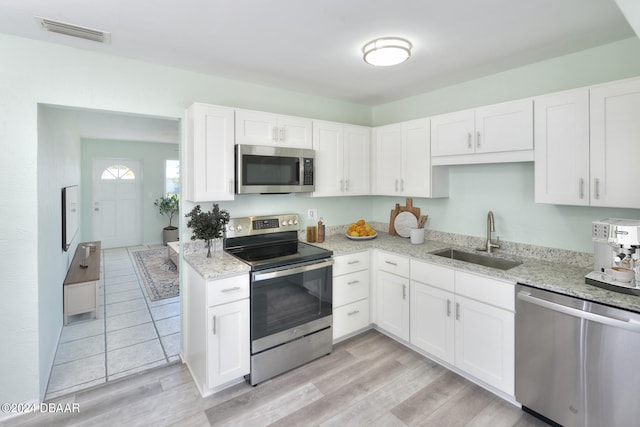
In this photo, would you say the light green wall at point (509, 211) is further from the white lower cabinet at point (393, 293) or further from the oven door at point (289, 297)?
the oven door at point (289, 297)

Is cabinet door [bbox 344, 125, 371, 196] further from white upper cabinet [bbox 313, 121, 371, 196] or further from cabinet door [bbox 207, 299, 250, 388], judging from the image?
cabinet door [bbox 207, 299, 250, 388]

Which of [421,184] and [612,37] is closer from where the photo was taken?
[612,37]

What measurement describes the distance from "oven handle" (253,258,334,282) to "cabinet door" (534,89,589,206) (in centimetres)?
169

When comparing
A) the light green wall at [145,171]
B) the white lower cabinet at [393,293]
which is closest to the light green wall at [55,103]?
the white lower cabinet at [393,293]

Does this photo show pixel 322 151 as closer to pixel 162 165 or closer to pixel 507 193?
pixel 507 193

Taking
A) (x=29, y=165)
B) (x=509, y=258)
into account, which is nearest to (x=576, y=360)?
(x=509, y=258)

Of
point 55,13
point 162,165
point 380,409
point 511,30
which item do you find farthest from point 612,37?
point 162,165

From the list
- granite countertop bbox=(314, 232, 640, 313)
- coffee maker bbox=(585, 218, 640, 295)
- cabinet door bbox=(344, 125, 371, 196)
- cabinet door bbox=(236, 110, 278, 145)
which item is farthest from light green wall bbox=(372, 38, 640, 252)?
cabinet door bbox=(236, 110, 278, 145)

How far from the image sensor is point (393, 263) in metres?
2.91

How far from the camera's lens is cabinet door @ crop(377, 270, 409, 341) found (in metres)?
2.82

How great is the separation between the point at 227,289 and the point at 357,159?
195 centimetres

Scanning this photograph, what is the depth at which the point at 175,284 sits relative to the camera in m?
4.70

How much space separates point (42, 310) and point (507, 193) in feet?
12.2

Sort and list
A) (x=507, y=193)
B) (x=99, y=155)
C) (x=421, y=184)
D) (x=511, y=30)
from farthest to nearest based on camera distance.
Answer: (x=99, y=155), (x=421, y=184), (x=507, y=193), (x=511, y=30)
